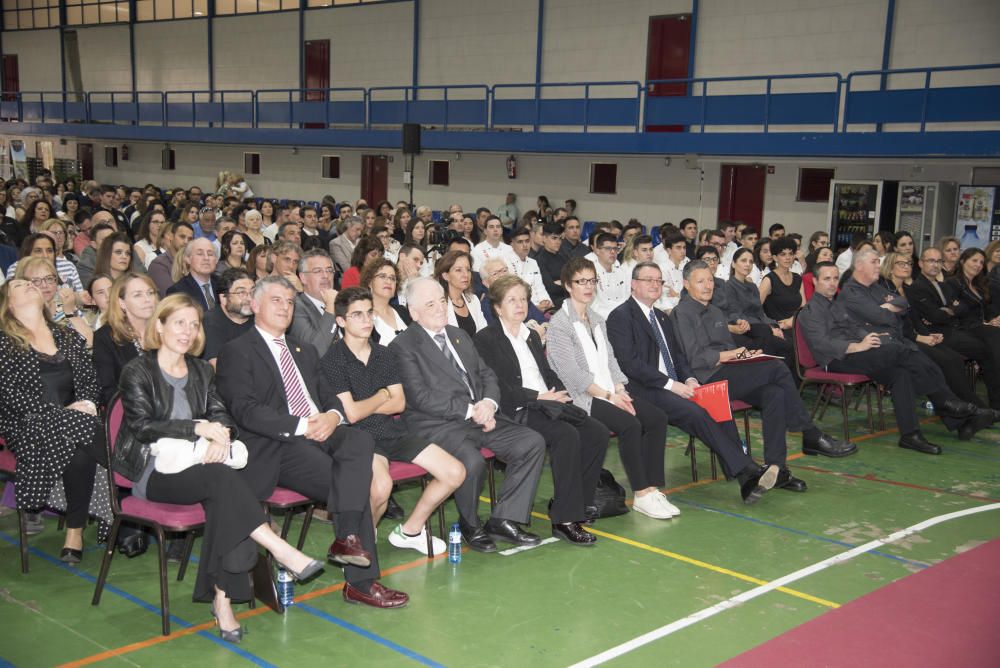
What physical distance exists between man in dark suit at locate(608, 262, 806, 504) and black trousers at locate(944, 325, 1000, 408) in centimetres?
354

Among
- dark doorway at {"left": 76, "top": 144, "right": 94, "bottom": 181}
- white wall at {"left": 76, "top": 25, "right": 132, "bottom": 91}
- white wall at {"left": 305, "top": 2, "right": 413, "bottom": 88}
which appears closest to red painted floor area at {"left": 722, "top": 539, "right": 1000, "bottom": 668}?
white wall at {"left": 305, "top": 2, "right": 413, "bottom": 88}

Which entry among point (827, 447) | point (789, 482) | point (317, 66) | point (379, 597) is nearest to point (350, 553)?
point (379, 597)

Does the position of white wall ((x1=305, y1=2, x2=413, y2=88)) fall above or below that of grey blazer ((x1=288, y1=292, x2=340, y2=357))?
above

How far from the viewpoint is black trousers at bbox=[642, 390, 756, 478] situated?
6.53m

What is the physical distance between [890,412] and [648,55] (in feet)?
37.4

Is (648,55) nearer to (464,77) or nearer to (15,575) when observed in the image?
(464,77)

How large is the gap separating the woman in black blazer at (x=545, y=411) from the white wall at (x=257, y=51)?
21.2m

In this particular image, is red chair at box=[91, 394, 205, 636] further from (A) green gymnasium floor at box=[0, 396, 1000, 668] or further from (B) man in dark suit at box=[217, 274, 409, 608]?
(B) man in dark suit at box=[217, 274, 409, 608]

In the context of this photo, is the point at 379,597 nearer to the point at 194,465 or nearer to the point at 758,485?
the point at 194,465

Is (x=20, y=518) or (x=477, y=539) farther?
(x=477, y=539)

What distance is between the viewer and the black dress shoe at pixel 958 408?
332 inches

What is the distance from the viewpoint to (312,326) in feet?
21.3

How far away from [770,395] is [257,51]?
2289 cm

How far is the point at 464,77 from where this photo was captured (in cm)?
2216
